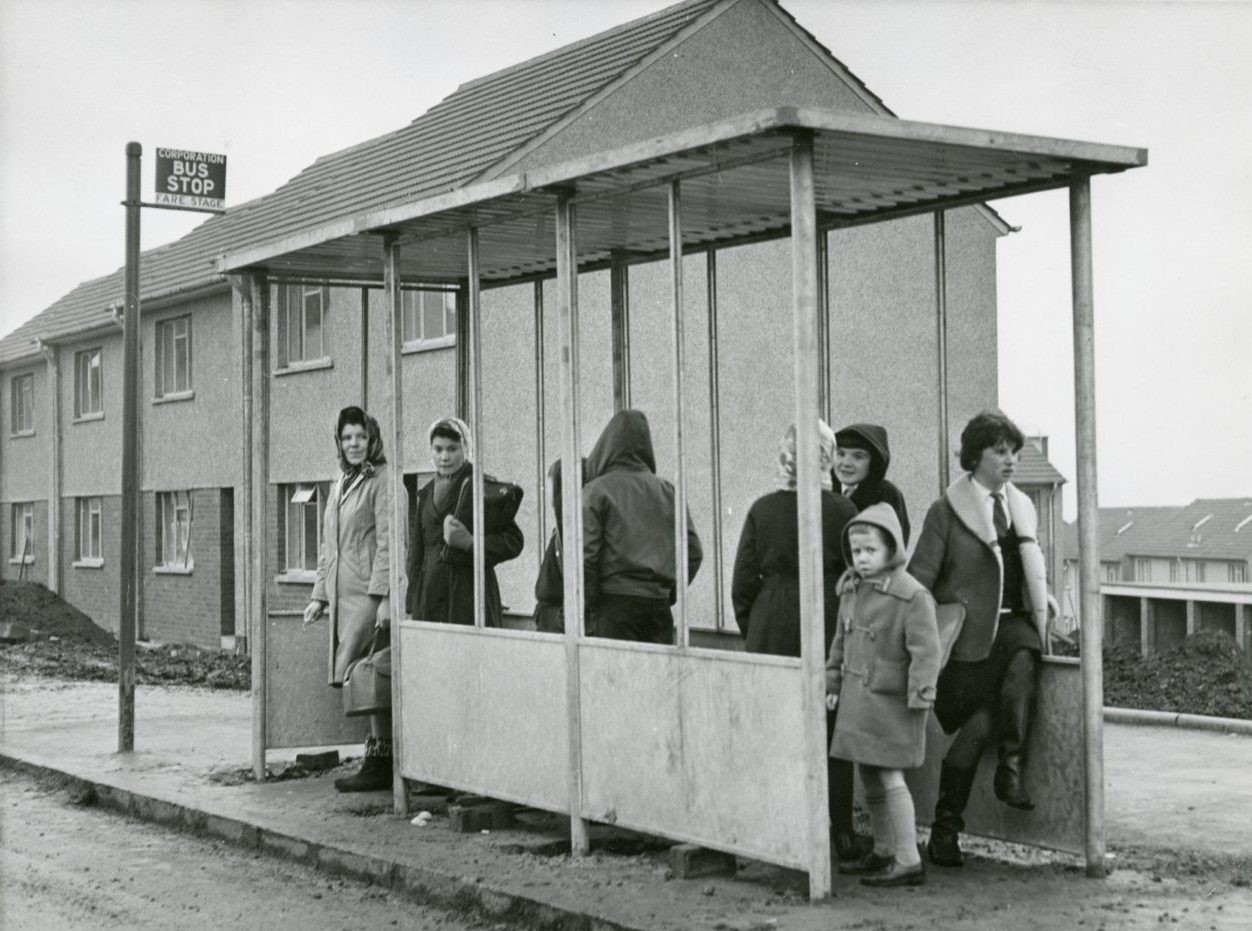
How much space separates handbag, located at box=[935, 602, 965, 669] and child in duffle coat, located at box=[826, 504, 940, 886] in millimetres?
318

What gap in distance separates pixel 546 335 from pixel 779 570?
45.7 ft

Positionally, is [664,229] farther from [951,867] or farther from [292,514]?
[292,514]

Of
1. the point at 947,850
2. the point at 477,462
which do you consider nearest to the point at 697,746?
the point at 947,850

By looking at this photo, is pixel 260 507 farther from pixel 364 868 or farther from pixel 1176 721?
pixel 1176 721

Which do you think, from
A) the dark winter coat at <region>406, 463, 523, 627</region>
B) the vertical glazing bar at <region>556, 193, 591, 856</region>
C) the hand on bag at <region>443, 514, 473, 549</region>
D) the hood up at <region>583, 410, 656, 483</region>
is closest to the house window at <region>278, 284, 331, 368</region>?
the dark winter coat at <region>406, 463, 523, 627</region>

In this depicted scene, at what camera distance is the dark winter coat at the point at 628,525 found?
7551mm

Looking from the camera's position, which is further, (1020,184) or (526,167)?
(526,167)

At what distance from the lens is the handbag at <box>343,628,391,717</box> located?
8953mm

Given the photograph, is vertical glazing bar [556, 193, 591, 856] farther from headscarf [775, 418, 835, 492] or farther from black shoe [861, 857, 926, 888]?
black shoe [861, 857, 926, 888]

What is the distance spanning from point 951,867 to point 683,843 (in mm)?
1127

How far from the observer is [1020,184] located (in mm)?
7000

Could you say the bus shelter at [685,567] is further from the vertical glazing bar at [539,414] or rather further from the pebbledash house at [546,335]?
the pebbledash house at [546,335]

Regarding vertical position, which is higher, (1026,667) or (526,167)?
(526,167)

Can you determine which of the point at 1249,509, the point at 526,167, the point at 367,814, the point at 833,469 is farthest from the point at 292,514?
the point at 1249,509
